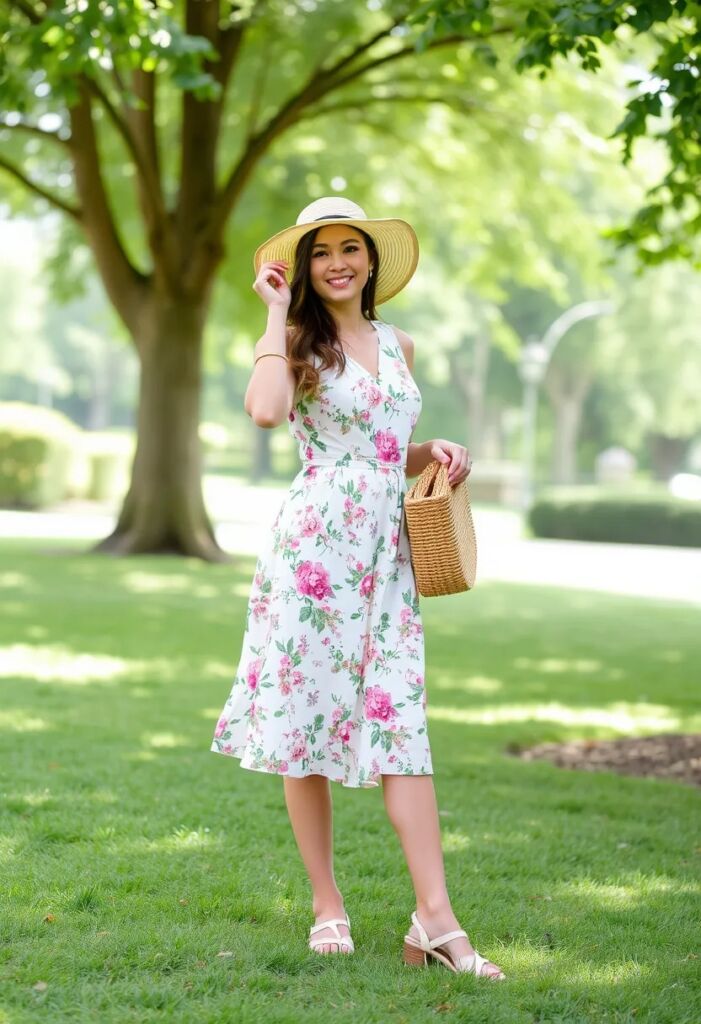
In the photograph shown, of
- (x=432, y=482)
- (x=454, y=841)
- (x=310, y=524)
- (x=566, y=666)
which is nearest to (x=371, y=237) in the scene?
(x=432, y=482)

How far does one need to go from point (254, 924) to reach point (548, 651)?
300 inches

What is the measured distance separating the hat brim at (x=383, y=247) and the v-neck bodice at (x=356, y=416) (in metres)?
0.37

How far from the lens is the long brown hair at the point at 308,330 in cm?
372

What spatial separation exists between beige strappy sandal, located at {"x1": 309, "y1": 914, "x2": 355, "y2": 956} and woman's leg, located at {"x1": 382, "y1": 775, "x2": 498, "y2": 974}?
20cm

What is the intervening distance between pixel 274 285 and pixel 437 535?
819 mm

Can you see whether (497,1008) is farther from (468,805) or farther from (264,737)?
(468,805)

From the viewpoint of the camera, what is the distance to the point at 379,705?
3643 millimetres

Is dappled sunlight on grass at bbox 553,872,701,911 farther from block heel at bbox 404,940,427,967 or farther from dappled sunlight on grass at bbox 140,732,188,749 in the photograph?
dappled sunlight on grass at bbox 140,732,188,749

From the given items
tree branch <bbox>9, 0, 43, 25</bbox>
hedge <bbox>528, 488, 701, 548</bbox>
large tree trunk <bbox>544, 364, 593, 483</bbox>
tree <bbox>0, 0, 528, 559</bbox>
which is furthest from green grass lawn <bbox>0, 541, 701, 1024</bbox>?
large tree trunk <bbox>544, 364, 593, 483</bbox>

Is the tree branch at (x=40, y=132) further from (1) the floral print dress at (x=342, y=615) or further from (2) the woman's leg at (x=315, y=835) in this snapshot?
(2) the woman's leg at (x=315, y=835)

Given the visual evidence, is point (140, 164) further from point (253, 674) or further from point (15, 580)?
point (253, 674)

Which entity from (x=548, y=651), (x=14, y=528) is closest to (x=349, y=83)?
(x=548, y=651)

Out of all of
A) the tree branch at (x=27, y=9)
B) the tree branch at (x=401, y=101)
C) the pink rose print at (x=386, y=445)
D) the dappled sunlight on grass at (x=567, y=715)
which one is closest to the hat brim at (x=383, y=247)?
the pink rose print at (x=386, y=445)

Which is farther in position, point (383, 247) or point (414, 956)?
point (383, 247)
